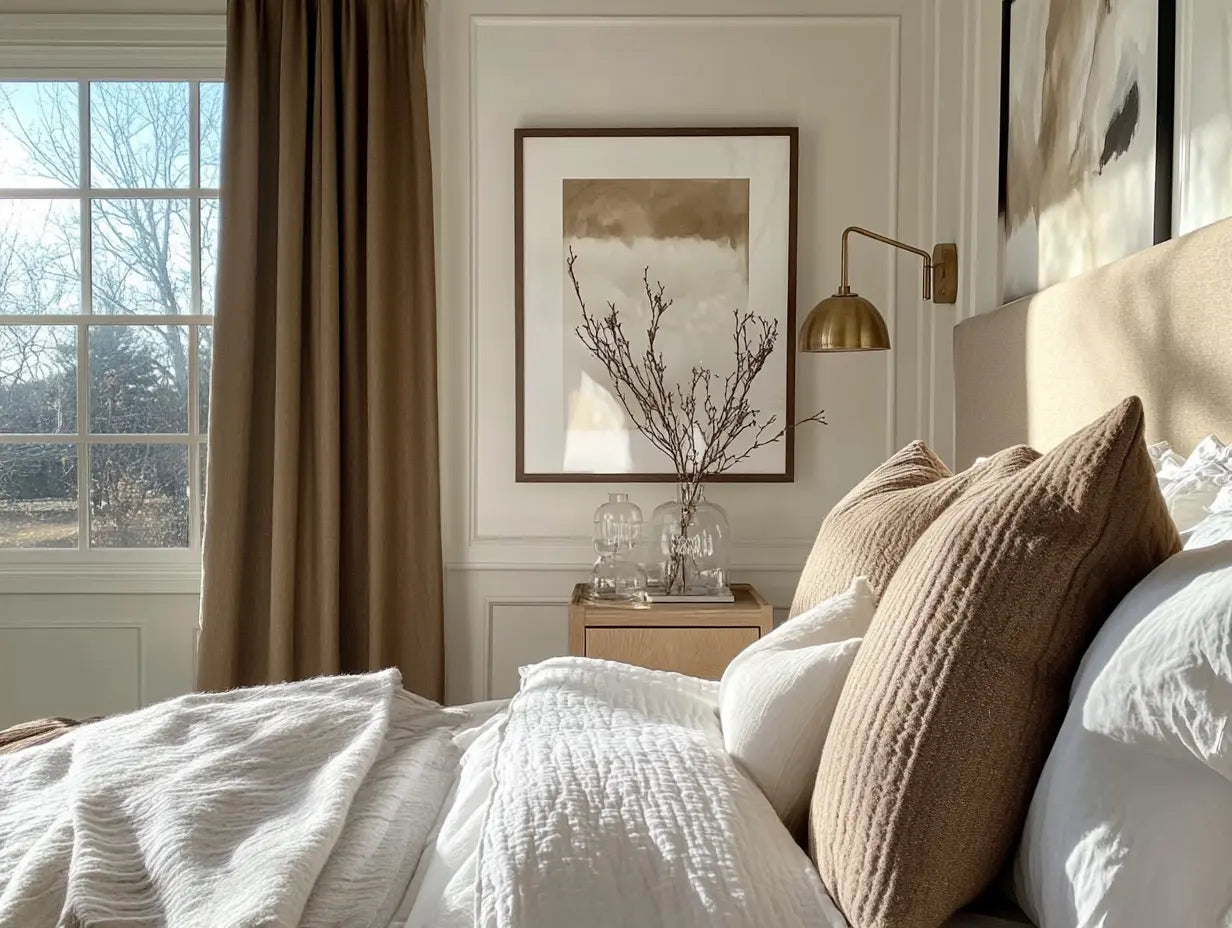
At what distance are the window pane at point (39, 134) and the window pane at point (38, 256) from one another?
0.08m

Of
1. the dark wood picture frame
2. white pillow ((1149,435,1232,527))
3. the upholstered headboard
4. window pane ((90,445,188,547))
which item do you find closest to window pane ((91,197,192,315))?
window pane ((90,445,188,547))

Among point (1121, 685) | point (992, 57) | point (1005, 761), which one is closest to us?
point (1121, 685)

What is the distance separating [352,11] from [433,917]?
281 cm

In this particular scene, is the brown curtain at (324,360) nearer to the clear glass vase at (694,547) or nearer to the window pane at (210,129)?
the window pane at (210,129)

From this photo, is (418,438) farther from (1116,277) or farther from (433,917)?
(433,917)

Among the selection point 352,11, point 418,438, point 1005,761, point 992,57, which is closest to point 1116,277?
point 1005,761

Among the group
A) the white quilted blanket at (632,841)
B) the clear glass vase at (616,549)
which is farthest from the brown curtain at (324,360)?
the white quilted blanket at (632,841)

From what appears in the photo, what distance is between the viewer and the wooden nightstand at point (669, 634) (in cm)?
276

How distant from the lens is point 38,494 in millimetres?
3371

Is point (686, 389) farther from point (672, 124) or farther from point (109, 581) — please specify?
point (109, 581)

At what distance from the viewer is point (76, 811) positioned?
3.82ft

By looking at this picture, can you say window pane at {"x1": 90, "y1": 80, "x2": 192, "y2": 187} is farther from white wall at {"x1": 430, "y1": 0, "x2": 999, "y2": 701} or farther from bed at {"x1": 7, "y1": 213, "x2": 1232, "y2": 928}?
bed at {"x1": 7, "y1": 213, "x2": 1232, "y2": 928}

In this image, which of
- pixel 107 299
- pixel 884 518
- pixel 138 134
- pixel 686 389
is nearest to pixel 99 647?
pixel 107 299

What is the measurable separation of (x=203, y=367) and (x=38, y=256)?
633 millimetres
